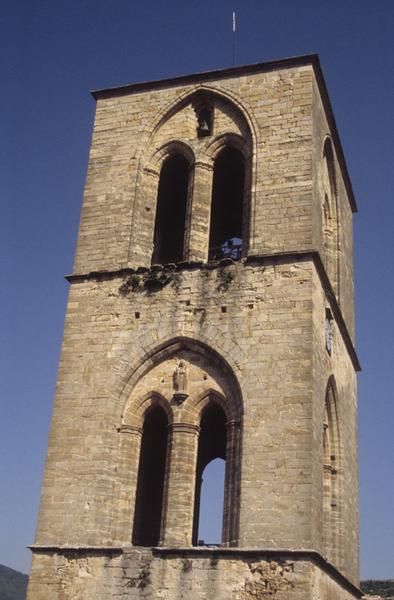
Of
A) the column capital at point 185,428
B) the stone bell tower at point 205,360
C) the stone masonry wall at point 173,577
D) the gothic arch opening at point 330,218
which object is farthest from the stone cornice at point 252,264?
the stone masonry wall at point 173,577

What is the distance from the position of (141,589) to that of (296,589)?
2.17 m

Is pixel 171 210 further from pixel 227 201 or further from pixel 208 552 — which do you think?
pixel 208 552

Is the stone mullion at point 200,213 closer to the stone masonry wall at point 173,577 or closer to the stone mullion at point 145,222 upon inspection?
the stone mullion at point 145,222

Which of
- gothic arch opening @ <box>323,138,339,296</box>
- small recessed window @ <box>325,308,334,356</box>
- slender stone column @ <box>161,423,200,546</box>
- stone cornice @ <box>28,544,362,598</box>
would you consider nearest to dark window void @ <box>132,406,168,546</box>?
slender stone column @ <box>161,423,200,546</box>

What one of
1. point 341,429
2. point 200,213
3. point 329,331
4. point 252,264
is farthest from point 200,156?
point 341,429

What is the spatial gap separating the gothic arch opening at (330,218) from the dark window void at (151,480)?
15.0 ft

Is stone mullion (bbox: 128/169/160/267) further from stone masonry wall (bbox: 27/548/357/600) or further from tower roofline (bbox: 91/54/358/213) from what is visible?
stone masonry wall (bbox: 27/548/357/600)

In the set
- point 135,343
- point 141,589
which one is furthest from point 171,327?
point 141,589

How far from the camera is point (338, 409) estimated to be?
583 inches

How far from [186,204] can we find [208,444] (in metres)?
4.90

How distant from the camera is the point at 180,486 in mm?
12273

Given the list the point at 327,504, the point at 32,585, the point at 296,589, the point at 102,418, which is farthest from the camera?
the point at 327,504

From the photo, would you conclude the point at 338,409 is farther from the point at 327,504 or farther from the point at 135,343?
the point at 135,343

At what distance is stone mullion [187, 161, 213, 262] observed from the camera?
14.2 metres
